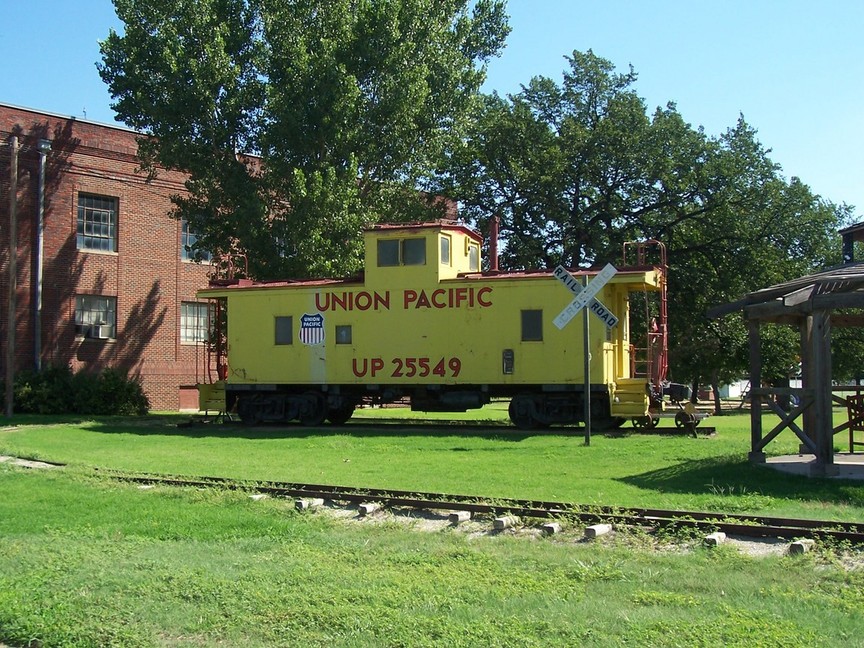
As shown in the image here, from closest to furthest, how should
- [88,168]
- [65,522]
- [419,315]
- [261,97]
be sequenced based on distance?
1. [65,522]
2. [419,315]
3. [261,97]
4. [88,168]

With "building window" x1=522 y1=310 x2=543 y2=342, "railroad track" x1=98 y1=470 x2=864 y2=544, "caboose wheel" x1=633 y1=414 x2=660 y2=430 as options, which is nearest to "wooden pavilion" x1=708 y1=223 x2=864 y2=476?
"railroad track" x1=98 y1=470 x2=864 y2=544

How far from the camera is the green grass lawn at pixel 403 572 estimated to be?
5941mm

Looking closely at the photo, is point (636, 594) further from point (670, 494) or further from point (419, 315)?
point (419, 315)

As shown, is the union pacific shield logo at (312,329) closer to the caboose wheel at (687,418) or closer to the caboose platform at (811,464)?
the caboose wheel at (687,418)

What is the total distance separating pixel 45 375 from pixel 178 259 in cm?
755

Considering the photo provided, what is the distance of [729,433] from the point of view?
20.4m

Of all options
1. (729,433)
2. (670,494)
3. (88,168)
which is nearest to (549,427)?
(729,433)

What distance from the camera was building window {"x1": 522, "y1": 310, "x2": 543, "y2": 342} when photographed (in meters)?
21.0

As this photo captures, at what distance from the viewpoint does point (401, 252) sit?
2222cm

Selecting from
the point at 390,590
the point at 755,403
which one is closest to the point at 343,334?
the point at 755,403

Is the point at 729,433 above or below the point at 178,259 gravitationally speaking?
below

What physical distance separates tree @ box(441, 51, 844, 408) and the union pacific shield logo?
43.5 feet

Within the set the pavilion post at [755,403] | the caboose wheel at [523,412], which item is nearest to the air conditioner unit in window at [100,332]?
the caboose wheel at [523,412]

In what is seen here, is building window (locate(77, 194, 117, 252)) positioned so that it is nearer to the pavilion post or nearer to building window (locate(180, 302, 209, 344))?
building window (locate(180, 302, 209, 344))
